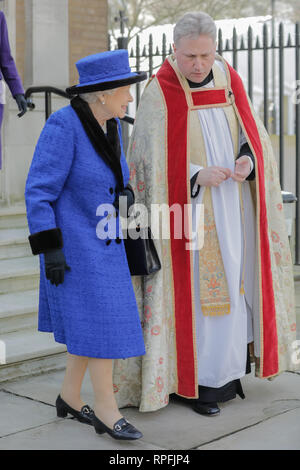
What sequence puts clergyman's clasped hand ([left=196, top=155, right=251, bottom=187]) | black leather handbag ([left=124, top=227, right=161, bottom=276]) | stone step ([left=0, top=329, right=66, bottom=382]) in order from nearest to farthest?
black leather handbag ([left=124, top=227, right=161, bottom=276]) → clergyman's clasped hand ([left=196, top=155, right=251, bottom=187]) → stone step ([left=0, top=329, right=66, bottom=382])

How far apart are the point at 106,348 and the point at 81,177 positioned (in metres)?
0.75

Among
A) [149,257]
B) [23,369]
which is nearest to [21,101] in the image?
[23,369]

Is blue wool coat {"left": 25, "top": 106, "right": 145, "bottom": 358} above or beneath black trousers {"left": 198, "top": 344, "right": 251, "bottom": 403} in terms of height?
above

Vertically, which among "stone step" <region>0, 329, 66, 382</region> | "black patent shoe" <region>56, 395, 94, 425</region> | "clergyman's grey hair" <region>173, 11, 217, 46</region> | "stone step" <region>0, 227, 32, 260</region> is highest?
"clergyman's grey hair" <region>173, 11, 217, 46</region>

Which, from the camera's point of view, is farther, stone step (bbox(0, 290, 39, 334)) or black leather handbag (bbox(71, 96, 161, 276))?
stone step (bbox(0, 290, 39, 334))

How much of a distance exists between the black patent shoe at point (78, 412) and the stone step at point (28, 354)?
853mm

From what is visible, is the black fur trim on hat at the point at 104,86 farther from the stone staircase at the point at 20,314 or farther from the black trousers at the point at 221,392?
the stone staircase at the point at 20,314

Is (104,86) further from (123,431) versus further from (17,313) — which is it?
(17,313)

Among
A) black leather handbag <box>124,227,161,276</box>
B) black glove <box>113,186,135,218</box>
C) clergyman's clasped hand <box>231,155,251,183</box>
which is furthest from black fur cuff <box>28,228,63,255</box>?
clergyman's clasped hand <box>231,155,251,183</box>

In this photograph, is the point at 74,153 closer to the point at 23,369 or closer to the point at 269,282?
the point at 269,282

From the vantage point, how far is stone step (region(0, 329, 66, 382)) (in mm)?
4656

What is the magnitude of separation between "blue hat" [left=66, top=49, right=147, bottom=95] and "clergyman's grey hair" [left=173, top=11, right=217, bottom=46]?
1.58 ft

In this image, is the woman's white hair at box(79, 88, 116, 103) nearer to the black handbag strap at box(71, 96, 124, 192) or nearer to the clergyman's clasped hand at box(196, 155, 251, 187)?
the black handbag strap at box(71, 96, 124, 192)

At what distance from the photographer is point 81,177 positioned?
342cm
